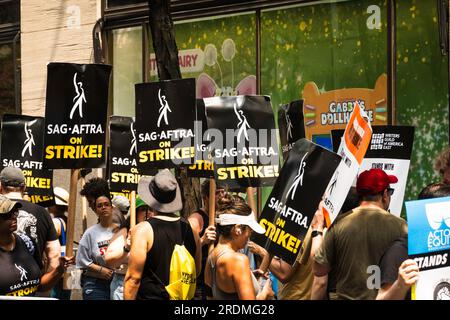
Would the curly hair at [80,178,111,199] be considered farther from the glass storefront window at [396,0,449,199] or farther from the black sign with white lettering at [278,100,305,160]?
the glass storefront window at [396,0,449,199]

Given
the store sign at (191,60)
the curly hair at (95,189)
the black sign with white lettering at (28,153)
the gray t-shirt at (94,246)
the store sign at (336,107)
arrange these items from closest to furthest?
the gray t-shirt at (94,246)
the curly hair at (95,189)
the black sign with white lettering at (28,153)
the store sign at (336,107)
the store sign at (191,60)

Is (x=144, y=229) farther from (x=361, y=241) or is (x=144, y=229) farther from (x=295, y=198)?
(x=361, y=241)

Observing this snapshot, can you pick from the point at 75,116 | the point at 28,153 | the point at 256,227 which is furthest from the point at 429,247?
the point at 28,153

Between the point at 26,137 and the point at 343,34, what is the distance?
4.37 meters

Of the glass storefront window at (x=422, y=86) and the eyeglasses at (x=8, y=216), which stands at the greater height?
the glass storefront window at (x=422, y=86)

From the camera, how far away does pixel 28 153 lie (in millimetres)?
12070

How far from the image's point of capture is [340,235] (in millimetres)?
7418

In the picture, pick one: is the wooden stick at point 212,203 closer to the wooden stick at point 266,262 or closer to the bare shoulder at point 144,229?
the bare shoulder at point 144,229

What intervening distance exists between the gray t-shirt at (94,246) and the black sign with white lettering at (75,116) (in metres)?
0.73

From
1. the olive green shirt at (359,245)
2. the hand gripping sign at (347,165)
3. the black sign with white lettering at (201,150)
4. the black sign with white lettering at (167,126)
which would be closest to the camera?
the olive green shirt at (359,245)

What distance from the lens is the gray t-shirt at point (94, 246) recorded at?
1082cm

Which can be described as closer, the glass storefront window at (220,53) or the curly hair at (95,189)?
the curly hair at (95,189)

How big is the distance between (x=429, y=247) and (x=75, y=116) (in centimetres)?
497

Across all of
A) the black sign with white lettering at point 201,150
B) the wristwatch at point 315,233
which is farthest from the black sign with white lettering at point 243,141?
the wristwatch at point 315,233
